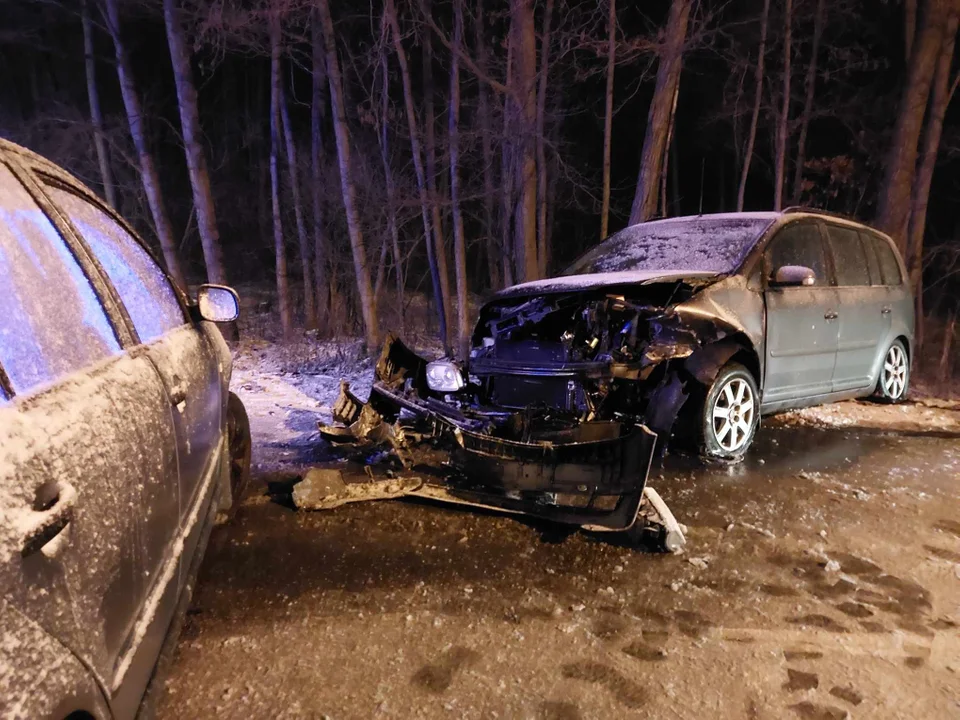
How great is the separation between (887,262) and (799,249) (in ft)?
6.59

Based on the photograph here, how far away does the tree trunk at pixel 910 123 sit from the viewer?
1161 centimetres

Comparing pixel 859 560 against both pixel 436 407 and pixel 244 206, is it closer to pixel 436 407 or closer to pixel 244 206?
pixel 436 407

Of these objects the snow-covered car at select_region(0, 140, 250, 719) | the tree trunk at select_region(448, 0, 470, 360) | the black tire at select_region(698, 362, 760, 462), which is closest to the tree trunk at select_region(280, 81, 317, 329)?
the tree trunk at select_region(448, 0, 470, 360)

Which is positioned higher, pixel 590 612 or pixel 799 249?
pixel 799 249

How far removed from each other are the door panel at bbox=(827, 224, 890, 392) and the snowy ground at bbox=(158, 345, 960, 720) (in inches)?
64.7

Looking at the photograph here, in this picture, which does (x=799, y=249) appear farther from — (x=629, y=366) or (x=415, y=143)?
(x=415, y=143)

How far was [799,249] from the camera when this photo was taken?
5.66 m

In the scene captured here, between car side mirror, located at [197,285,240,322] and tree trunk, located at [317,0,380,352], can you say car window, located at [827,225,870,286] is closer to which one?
car side mirror, located at [197,285,240,322]

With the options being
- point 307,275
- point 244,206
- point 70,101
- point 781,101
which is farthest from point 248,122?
point 781,101

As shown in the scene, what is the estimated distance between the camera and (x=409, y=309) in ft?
54.7

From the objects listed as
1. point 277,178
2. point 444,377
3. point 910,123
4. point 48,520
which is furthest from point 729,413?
point 277,178

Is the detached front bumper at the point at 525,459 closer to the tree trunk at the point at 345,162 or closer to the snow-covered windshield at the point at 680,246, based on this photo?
the snow-covered windshield at the point at 680,246

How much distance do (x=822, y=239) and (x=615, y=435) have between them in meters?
3.34

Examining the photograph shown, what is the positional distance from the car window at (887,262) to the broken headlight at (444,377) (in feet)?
15.6
